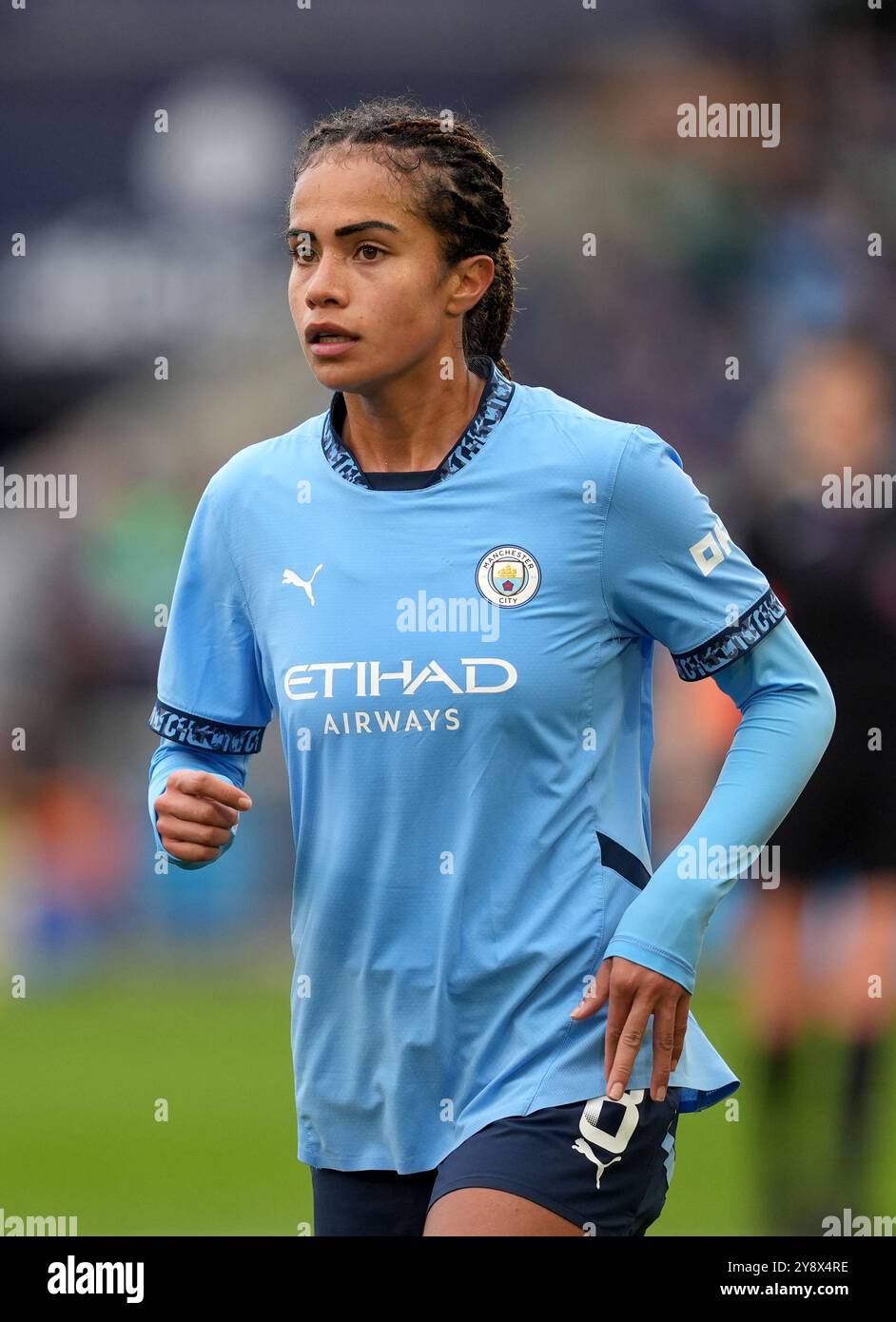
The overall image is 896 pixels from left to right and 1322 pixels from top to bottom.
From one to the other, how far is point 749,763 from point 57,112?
20.3 feet

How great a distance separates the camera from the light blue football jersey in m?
Result: 2.30

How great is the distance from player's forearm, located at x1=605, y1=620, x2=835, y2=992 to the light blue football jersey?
34 mm

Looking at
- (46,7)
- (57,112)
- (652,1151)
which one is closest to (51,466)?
(57,112)

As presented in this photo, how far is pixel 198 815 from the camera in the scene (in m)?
2.33

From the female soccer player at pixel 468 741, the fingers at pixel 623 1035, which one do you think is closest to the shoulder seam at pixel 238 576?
the female soccer player at pixel 468 741

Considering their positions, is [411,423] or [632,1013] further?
[411,423]

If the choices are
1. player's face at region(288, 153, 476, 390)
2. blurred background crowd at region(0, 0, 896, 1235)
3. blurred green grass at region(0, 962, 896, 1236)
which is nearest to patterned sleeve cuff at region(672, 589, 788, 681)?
player's face at region(288, 153, 476, 390)

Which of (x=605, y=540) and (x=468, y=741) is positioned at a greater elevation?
(x=605, y=540)

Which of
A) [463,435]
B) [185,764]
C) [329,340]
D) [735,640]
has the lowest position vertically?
[185,764]

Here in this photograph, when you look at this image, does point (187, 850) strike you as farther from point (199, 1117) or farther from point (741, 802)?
point (199, 1117)

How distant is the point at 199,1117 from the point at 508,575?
12.8 feet

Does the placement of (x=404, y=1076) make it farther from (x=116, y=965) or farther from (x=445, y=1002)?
(x=116, y=965)

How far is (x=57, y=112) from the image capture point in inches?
305

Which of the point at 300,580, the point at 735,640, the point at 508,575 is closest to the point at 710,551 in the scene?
the point at 735,640
